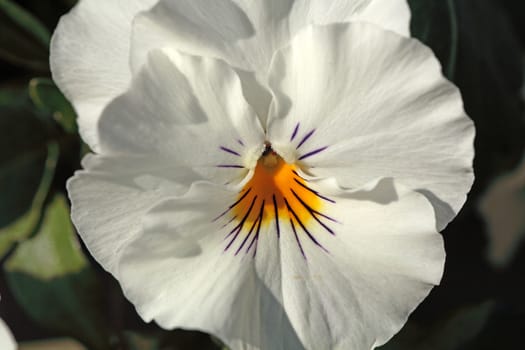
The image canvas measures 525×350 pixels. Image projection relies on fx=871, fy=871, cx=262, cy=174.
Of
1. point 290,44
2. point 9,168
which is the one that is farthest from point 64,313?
point 290,44

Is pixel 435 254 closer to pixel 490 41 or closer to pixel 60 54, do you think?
pixel 60 54

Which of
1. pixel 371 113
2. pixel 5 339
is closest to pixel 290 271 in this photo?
pixel 371 113

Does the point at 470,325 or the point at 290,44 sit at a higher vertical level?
the point at 290,44

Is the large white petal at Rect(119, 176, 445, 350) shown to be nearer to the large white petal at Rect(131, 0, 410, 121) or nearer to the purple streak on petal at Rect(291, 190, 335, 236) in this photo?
the purple streak on petal at Rect(291, 190, 335, 236)

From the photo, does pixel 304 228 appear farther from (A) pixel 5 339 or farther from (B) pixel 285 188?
(A) pixel 5 339

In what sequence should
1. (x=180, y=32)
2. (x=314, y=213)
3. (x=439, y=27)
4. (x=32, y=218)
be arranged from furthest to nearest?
(x=32, y=218) < (x=439, y=27) < (x=314, y=213) < (x=180, y=32)

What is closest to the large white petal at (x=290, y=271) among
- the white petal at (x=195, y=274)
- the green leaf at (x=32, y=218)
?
the white petal at (x=195, y=274)

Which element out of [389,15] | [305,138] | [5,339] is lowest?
[5,339]
